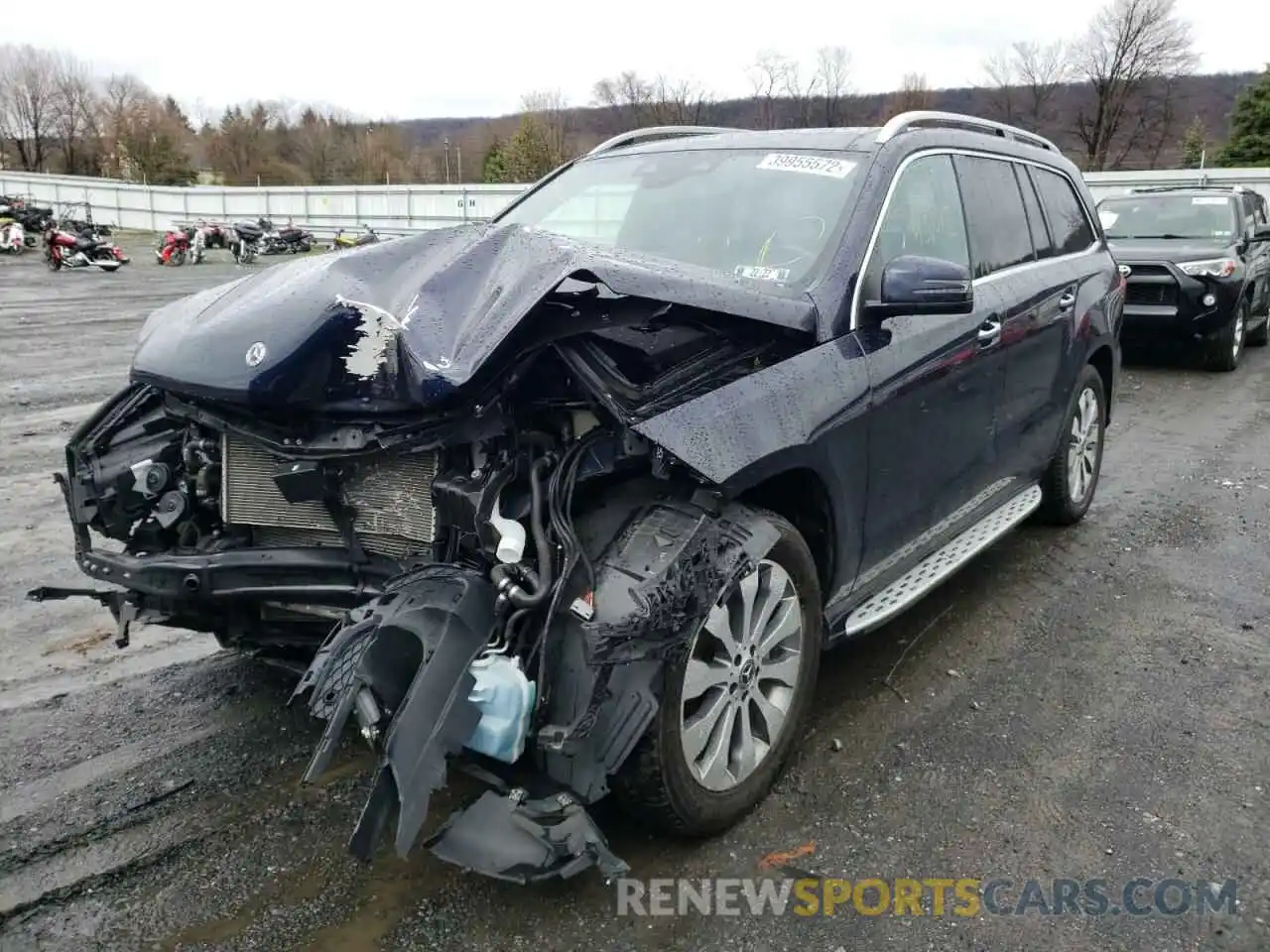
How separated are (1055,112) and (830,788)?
2959 inches

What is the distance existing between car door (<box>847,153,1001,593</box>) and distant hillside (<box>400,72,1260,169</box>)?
5586cm

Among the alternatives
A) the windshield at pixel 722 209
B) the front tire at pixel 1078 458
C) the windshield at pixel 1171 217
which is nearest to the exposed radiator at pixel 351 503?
the windshield at pixel 722 209

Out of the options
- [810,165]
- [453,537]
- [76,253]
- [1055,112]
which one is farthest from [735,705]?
[1055,112]

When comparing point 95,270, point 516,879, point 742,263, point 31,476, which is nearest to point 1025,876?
Answer: point 516,879

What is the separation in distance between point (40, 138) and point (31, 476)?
90531 mm

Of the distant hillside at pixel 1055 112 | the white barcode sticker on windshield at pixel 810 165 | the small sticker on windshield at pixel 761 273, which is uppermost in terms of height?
the distant hillside at pixel 1055 112

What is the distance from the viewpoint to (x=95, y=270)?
25.5 metres

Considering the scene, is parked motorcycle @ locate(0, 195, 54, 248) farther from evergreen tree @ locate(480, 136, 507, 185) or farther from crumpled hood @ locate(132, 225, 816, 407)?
crumpled hood @ locate(132, 225, 816, 407)

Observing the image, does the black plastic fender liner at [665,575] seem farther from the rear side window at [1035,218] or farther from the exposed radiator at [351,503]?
the rear side window at [1035,218]

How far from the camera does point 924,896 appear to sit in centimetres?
269

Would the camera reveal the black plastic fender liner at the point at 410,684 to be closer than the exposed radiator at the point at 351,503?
Yes

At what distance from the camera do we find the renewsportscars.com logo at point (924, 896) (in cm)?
263

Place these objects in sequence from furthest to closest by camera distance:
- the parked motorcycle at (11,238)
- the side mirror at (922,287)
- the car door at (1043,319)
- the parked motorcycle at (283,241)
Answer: the parked motorcycle at (283,241) < the parked motorcycle at (11,238) < the car door at (1043,319) < the side mirror at (922,287)

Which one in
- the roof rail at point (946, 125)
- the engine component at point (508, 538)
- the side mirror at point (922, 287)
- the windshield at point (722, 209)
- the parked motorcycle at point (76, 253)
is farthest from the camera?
the parked motorcycle at point (76, 253)
